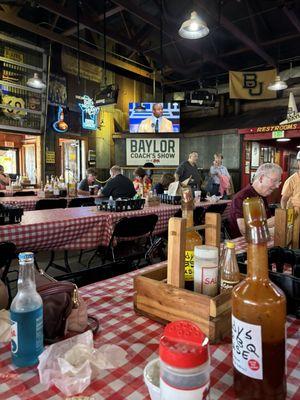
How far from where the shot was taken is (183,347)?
503mm

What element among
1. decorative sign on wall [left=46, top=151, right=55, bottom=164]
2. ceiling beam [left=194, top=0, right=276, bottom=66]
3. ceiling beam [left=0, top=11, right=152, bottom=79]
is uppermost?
ceiling beam [left=0, top=11, right=152, bottom=79]

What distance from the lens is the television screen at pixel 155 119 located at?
1006 cm

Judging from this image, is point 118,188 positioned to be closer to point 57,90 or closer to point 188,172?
point 188,172

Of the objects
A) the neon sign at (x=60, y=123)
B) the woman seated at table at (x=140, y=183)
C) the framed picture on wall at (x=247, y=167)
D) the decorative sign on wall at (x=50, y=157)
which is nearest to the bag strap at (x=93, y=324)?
the woman seated at table at (x=140, y=183)

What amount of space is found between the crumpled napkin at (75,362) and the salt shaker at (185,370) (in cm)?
22

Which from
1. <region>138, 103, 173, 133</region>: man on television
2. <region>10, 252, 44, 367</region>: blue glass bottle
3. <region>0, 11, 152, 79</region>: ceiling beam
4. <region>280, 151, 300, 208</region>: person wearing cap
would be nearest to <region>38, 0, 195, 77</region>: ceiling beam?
<region>0, 11, 152, 79</region>: ceiling beam

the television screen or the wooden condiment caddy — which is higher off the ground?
the television screen

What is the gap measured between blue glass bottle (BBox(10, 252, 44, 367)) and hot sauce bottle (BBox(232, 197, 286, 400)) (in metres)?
0.44

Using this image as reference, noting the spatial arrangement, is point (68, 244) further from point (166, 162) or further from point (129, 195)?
point (166, 162)

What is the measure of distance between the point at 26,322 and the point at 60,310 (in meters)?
0.12

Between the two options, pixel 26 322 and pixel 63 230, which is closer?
pixel 26 322

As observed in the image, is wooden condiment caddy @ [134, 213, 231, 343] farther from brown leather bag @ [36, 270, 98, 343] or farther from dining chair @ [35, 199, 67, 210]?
dining chair @ [35, 199, 67, 210]

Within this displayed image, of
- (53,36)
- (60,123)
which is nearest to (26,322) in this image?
(53,36)

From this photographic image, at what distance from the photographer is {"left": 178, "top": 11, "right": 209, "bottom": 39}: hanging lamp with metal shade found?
15.5 feet
